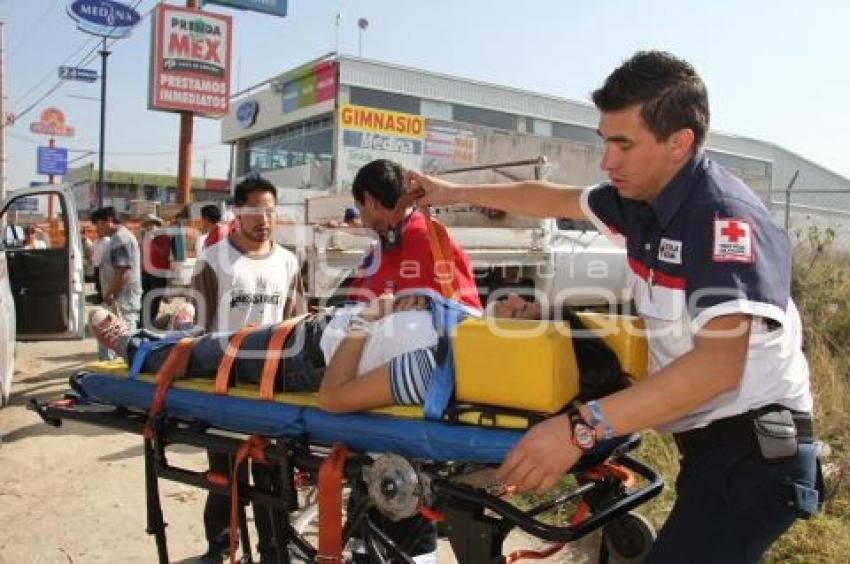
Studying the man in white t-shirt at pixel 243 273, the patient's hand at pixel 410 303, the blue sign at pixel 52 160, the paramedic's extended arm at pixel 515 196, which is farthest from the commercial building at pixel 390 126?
the patient's hand at pixel 410 303

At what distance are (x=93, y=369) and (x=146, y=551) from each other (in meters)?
1.17

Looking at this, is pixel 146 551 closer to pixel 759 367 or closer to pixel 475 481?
pixel 475 481

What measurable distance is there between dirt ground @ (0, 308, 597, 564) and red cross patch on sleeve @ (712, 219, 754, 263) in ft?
8.18

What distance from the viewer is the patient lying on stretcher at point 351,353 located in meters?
2.12

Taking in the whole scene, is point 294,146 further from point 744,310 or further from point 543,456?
point 744,310

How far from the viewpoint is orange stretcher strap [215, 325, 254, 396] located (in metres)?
2.60

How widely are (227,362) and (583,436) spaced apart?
148cm

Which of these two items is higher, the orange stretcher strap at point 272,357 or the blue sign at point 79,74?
the blue sign at point 79,74

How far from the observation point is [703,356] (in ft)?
4.99

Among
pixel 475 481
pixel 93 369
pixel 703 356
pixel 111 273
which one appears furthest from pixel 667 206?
pixel 111 273

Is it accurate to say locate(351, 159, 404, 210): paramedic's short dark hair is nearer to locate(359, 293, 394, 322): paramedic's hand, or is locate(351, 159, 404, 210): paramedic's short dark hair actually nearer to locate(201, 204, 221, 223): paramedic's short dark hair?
locate(359, 293, 394, 322): paramedic's hand

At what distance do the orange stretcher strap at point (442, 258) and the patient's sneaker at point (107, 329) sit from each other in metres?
1.35

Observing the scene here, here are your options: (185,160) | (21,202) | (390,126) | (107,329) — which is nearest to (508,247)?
(107,329)

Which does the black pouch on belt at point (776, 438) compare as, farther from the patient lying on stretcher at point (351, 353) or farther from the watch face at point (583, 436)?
the patient lying on stretcher at point (351, 353)
